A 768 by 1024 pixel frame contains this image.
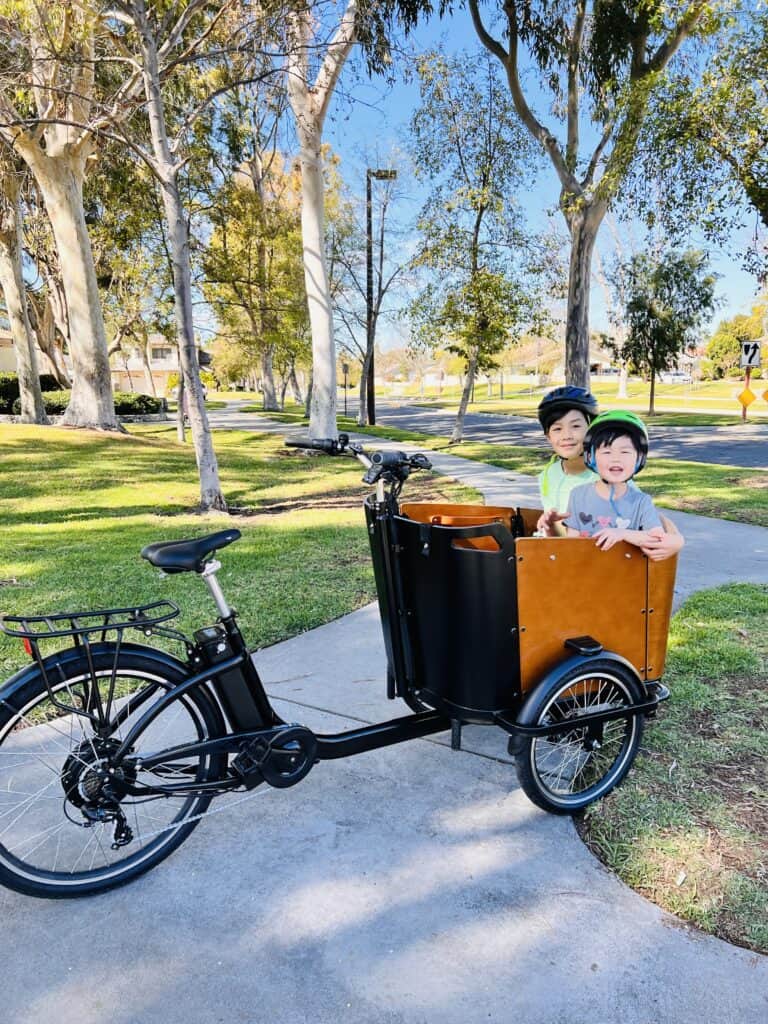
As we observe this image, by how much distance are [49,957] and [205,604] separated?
2884 mm

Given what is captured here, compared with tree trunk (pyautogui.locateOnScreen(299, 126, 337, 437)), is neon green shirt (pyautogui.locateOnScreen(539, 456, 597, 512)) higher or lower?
lower

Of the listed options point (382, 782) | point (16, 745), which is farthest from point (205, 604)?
point (382, 782)

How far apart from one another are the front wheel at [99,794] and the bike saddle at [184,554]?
284 mm

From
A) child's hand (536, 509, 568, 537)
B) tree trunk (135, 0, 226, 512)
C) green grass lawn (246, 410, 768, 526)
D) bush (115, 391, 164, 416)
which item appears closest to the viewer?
child's hand (536, 509, 568, 537)

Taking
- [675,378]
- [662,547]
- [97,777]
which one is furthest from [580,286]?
[675,378]

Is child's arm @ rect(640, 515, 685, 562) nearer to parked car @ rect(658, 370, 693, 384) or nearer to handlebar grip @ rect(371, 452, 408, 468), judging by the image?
handlebar grip @ rect(371, 452, 408, 468)

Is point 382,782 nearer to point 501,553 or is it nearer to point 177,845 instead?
point 177,845

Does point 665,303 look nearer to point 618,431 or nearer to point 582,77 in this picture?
point 582,77

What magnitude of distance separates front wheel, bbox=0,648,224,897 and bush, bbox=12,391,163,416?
23467 mm

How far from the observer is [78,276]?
13539mm

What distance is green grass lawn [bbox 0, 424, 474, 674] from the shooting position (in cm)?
446

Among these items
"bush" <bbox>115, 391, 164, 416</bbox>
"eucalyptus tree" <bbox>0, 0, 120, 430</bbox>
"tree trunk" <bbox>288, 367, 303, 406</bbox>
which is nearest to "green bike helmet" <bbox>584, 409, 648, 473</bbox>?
"eucalyptus tree" <bbox>0, 0, 120, 430</bbox>

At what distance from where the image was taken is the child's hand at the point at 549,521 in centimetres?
266

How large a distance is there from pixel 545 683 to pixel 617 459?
867mm
